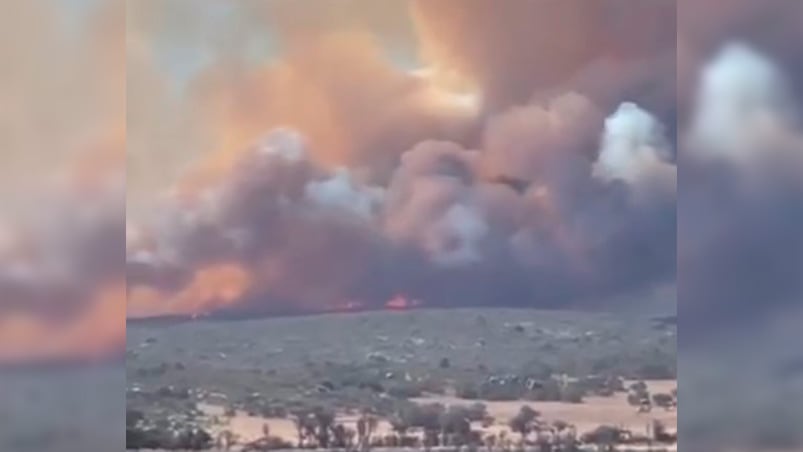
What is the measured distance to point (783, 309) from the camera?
13.6 ft

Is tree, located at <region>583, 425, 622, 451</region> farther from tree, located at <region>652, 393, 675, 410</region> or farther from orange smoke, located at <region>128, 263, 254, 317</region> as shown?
orange smoke, located at <region>128, 263, 254, 317</region>

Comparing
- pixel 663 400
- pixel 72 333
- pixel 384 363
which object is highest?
pixel 72 333

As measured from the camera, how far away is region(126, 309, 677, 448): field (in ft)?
13.5

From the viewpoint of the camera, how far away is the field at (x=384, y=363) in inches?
162

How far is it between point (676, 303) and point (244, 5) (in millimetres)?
1989

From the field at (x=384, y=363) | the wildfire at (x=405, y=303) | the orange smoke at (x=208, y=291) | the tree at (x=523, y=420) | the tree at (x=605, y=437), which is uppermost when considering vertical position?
the orange smoke at (x=208, y=291)

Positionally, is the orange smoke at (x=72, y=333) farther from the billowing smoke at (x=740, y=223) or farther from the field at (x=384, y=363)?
the billowing smoke at (x=740, y=223)

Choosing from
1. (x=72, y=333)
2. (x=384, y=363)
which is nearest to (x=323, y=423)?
(x=384, y=363)

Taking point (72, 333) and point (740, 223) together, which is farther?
point (740, 223)

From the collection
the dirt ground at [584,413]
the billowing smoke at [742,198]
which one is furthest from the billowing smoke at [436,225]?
the dirt ground at [584,413]

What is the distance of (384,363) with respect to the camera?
415cm

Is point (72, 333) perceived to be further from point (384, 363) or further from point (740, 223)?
point (740, 223)

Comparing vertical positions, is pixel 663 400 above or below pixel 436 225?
below

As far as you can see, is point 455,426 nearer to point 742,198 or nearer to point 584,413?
point 584,413
